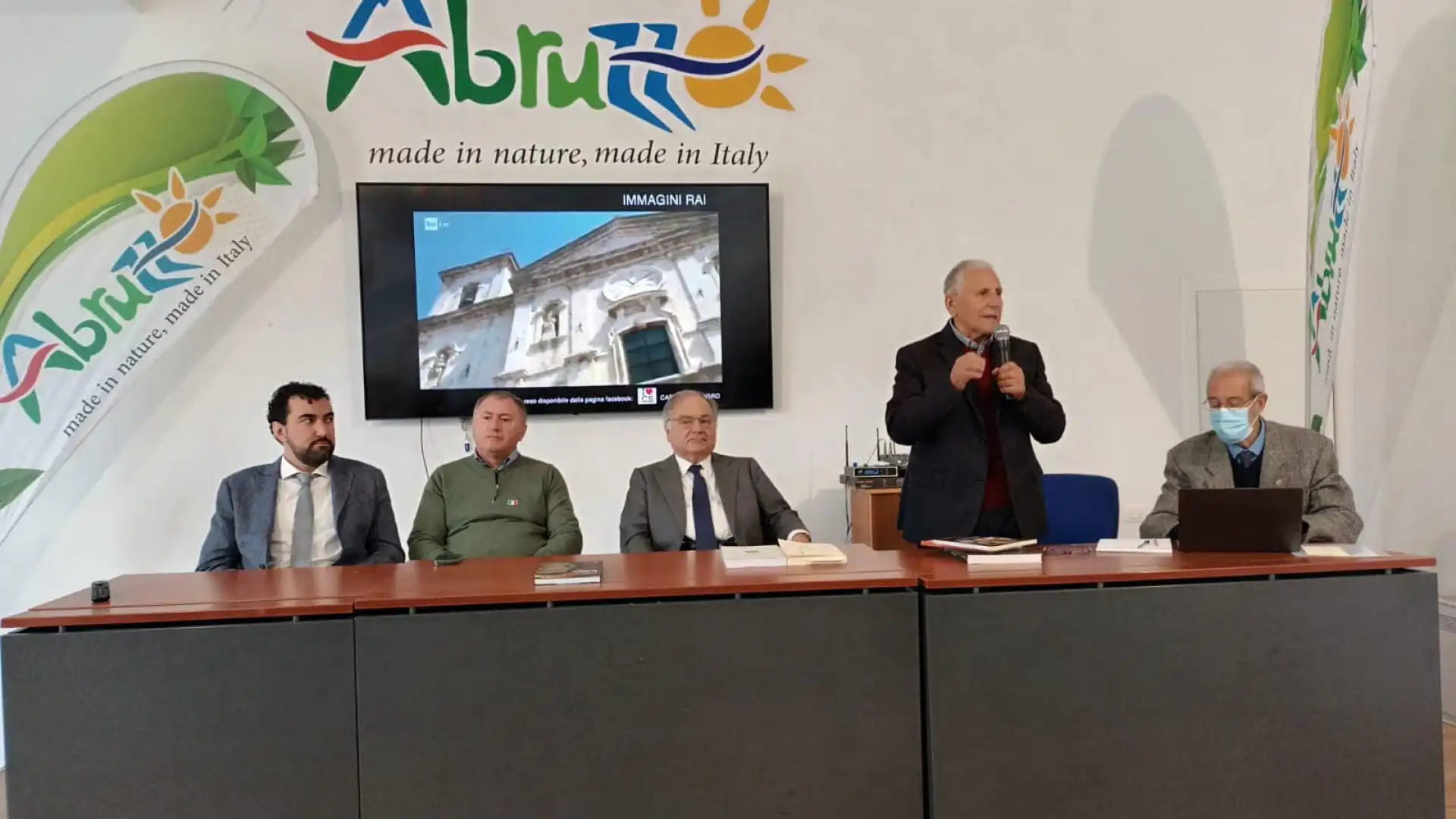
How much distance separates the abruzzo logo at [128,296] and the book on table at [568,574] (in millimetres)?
2610

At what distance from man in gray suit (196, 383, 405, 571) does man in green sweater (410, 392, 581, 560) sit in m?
0.18

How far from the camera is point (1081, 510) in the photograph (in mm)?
3090

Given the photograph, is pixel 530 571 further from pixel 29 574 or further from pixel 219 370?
pixel 29 574

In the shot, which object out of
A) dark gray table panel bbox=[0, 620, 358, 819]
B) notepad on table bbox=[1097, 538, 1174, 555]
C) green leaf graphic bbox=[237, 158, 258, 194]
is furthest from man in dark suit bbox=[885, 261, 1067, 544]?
green leaf graphic bbox=[237, 158, 258, 194]

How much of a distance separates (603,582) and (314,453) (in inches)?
58.9

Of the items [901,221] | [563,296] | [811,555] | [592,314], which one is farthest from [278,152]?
[811,555]

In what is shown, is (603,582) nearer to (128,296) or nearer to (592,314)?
(592,314)

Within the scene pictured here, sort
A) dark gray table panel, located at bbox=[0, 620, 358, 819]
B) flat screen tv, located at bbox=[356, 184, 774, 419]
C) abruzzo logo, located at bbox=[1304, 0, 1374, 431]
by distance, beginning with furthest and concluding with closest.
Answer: flat screen tv, located at bbox=[356, 184, 774, 419] < abruzzo logo, located at bbox=[1304, 0, 1374, 431] < dark gray table panel, located at bbox=[0, 620, 358, 819]

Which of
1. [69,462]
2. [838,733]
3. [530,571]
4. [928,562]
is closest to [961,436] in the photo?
[928,562]

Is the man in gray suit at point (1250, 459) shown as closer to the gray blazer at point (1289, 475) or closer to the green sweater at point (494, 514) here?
the gray blazer at point (1289, 475)

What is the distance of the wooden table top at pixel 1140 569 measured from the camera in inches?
79.9

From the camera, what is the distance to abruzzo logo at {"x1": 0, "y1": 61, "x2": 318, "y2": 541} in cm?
384

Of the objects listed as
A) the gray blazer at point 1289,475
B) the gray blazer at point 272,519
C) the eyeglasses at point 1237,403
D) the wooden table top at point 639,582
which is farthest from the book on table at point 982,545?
the gray blazer at point 272,519

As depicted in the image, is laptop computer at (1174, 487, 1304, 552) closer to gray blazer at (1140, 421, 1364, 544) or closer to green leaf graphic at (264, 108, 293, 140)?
gray blazer at (1140, 421, 1364, 544)
